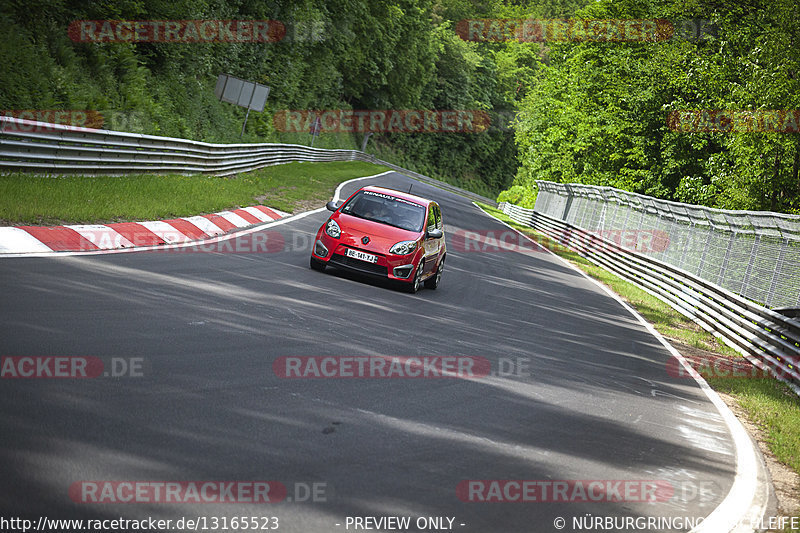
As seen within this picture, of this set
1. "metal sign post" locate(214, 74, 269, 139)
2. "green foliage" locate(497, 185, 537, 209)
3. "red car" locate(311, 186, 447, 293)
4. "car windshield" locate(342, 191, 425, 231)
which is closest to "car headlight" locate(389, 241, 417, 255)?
"red car" locate(311, 186, 447, 293)

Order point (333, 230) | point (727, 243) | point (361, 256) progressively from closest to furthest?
point (361, 256) < point (333, 230) < point (727, 243)

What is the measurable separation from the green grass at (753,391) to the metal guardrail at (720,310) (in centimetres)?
23

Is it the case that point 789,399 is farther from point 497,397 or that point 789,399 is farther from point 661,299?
point 661,299

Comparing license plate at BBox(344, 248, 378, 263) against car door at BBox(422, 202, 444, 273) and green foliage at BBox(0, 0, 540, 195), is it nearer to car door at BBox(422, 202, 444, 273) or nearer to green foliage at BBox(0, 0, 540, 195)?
car door at BBox(422, 202, 444, 273)

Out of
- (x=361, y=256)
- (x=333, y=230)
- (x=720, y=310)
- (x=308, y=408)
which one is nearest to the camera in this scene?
(x=308, y=408)

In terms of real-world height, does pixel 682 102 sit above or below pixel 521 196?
above

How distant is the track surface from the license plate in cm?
96

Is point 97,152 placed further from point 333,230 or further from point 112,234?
point 333,230

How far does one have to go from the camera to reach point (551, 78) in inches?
2267

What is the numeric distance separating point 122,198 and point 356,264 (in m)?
4.84

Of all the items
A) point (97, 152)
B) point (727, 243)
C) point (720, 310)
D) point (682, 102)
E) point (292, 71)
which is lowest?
point (720, 310)

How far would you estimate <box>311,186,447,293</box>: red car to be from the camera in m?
12.6

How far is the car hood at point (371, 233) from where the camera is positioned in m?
12.7

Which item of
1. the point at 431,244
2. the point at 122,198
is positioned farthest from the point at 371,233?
the point at 122,198
